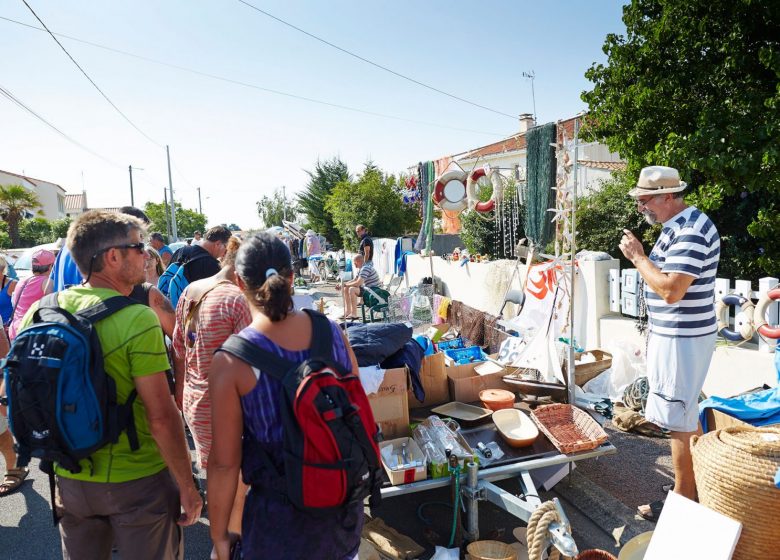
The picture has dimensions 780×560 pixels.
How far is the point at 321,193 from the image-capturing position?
26891 mm

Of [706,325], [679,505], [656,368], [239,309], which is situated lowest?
[679,505]

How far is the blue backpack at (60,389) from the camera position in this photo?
1.62 m

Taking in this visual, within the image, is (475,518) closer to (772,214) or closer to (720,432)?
(720,432)

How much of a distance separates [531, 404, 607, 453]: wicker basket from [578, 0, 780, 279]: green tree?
3.70 meters

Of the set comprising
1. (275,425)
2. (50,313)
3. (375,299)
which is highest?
(50,313)

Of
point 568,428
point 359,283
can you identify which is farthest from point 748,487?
point 359,283

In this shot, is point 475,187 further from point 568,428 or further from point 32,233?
point 32,233

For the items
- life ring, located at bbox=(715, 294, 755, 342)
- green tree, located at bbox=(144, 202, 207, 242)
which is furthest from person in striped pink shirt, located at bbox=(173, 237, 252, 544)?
green tree, located at bbox=(144, 202, 207, 242)

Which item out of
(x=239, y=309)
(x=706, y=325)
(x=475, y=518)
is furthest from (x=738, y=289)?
(x=239, y=309)

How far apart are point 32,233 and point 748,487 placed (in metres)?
39.1

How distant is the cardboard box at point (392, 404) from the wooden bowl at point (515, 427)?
677mm

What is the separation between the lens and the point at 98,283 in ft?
6.11

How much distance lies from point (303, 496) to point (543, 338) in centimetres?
327

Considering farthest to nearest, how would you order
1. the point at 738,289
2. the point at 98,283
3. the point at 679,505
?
the point at 738,289
the point at 679,505
the point at 98,283
